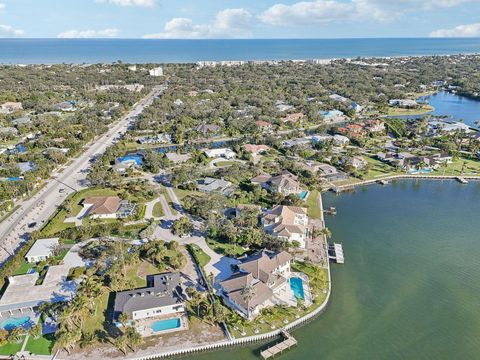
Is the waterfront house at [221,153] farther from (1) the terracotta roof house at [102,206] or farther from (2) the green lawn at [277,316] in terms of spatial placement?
(2) the green lawn at [277,316]

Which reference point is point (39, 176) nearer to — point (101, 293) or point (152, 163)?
point (152, 163)

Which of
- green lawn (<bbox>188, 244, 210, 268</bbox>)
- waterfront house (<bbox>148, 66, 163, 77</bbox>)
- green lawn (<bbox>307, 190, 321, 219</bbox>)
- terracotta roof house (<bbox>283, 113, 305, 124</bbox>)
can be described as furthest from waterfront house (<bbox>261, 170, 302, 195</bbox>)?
waterfront house (<bbox>148, 66, 163, 77</bbox>)

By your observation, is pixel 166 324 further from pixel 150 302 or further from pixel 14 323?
pixel 14 323

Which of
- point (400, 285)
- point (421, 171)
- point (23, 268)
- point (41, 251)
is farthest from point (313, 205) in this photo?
point (23, 268)

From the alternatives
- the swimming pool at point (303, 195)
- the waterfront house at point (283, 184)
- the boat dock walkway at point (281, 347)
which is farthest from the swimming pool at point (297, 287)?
the swimming pool at point (303, 195)

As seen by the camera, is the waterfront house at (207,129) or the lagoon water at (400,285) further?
the waterfront house at (207,129)
